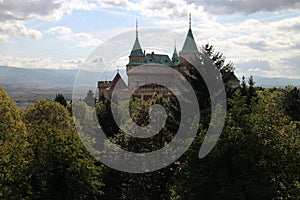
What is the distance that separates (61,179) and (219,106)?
913 cm

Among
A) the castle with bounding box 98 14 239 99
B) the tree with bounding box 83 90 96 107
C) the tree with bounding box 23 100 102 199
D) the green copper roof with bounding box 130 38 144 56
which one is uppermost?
the green copper roof with bounding box 130 38 144 56

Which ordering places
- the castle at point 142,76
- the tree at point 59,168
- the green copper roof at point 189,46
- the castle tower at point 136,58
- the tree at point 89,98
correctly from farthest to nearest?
Result: the castle tower at point 136,58
the green copper roof at point 189,46
the castle at point 142,76
the tree at point 89,98
the tree at point 59,168

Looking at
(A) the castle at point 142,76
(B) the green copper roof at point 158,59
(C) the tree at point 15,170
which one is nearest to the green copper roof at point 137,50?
(A) the castle at point 142,76

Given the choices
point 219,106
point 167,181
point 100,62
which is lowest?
point 167,181

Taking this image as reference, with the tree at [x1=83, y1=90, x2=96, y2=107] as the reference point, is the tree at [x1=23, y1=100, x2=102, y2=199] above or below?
below

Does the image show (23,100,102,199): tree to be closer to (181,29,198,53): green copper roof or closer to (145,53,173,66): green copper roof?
(181,29,198,53): green copper roof

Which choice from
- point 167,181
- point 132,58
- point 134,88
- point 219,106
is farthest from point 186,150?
point 132,58

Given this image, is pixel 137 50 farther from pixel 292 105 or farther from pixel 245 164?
Answer: pixel 245 164

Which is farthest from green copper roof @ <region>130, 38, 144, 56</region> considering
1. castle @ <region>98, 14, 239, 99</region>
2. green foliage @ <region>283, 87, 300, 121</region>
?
green foliage @ <region>283, 87, 300, 121</region>

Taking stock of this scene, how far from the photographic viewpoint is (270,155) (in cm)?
1762

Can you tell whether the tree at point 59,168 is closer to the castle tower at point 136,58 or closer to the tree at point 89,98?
the tree at point 89,98

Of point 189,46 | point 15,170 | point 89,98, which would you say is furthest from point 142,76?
point 15,170

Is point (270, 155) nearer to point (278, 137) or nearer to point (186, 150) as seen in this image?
point (278, 137)

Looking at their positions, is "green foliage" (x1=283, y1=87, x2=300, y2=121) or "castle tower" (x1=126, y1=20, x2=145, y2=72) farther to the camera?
"castle tower" (x1=126, y1=20, x2=145, y2=72)
